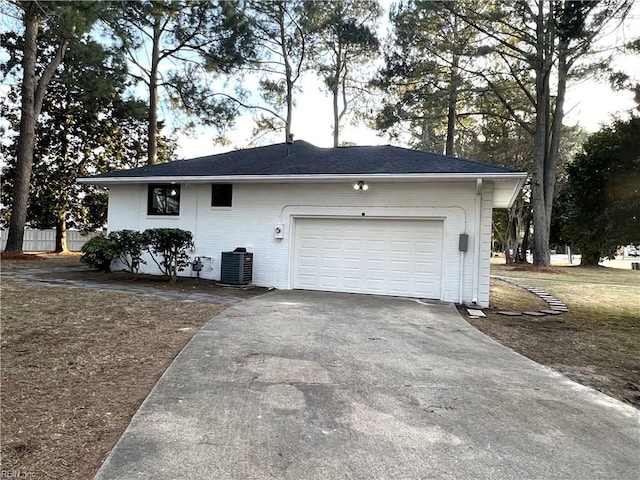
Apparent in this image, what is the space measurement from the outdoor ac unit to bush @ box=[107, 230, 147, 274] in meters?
1.97

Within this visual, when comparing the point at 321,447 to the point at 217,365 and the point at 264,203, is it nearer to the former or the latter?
the point at 217,365

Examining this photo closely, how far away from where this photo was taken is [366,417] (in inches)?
115

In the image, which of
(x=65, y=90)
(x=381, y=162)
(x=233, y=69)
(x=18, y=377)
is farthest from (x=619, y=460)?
(x=65, y=90)

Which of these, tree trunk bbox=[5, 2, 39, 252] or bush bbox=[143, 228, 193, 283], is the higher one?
tree trunk bbox=[5, 2, 39, 252]

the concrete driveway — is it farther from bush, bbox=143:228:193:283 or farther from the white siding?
bush, bbox=143:228:193:283

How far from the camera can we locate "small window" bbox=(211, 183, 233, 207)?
10.6 metres

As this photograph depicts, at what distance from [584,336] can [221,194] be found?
8.47 metres

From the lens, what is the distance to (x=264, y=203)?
404 inches

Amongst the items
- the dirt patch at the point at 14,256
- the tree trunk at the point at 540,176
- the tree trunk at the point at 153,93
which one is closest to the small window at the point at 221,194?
the dirt patch at the point at 14,256

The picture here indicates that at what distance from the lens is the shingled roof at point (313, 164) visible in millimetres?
8953

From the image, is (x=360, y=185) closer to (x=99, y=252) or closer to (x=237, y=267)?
(x=237, y=267)

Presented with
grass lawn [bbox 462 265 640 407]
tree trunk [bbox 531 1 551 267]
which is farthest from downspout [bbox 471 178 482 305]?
tree trunk [bbox 531 1 551 267]

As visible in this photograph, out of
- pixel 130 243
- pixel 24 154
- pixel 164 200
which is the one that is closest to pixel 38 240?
pixel 24 154

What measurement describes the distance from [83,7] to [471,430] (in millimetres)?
8836
